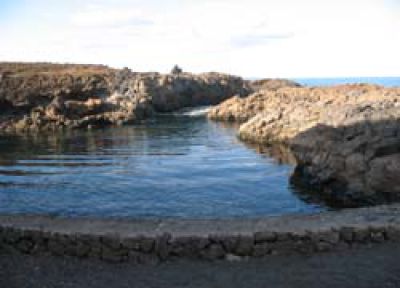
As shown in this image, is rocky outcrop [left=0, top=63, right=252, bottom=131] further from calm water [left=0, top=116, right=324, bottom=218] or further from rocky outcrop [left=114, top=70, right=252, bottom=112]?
calm water [left=0, top=116, right=324, bottom=218]

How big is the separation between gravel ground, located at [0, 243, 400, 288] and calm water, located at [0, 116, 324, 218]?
289 inches

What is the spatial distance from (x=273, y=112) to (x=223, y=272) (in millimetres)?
37273

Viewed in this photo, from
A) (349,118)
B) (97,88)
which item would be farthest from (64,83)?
(349,118)

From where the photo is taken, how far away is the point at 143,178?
98.3ft

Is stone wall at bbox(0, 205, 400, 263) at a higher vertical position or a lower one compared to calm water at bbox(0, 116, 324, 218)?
higher

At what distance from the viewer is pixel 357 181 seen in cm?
2353

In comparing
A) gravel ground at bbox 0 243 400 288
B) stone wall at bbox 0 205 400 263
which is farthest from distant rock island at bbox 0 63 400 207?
gravel ground at bbox 0 243 400 288

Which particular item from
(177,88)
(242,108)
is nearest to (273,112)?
(242,108)

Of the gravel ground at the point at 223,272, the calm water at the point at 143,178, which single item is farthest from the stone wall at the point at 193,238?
the calm water at the point at 143,178

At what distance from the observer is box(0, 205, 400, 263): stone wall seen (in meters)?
14.8

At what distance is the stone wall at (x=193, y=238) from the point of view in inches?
584

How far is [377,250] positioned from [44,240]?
368 inches

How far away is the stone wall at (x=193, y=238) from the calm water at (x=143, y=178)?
583 cm

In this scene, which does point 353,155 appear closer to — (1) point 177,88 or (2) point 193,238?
(2) point 193,238
